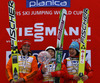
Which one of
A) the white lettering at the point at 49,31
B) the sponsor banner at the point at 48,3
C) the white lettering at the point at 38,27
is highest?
the sponsor banner at the point at 48,3

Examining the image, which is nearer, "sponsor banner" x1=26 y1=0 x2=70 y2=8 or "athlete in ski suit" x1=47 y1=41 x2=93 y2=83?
"athlete in ski suit" x1=47 y1=41 x2=93 y2=83

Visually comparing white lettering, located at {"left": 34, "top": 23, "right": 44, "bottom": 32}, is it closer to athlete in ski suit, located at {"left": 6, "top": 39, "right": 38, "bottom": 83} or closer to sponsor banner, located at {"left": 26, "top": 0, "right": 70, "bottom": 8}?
sponsor banner, located at {"left": 26, "top": 0, "right": 70, "bottom": 8}

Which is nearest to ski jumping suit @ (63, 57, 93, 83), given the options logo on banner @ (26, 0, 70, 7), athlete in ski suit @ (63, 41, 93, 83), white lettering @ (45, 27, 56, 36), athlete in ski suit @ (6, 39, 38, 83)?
athlete in ski suit @ (63, 41, 93, 83)

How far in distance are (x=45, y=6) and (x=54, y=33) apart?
0.51 m

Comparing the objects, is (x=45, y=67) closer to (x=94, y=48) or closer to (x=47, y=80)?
(x=47, y=80)

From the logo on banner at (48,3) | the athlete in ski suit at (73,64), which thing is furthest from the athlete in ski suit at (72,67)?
the logo on banner at (48,3)

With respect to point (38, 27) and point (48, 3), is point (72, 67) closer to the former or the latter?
point (38, 27)

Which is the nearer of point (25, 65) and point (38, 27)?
point (25, 65)

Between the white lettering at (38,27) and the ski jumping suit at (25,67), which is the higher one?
the white lettering at (38,27)

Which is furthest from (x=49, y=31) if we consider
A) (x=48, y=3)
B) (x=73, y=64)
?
(x=73, y=64)

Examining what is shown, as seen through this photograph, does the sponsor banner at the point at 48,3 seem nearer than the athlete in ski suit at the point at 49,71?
No

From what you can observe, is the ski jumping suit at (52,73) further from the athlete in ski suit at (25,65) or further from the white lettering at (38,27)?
the white lettering at (38,27)

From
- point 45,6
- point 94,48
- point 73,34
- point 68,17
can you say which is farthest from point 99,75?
point 45,6

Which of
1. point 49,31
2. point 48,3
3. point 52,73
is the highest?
point 48,3
